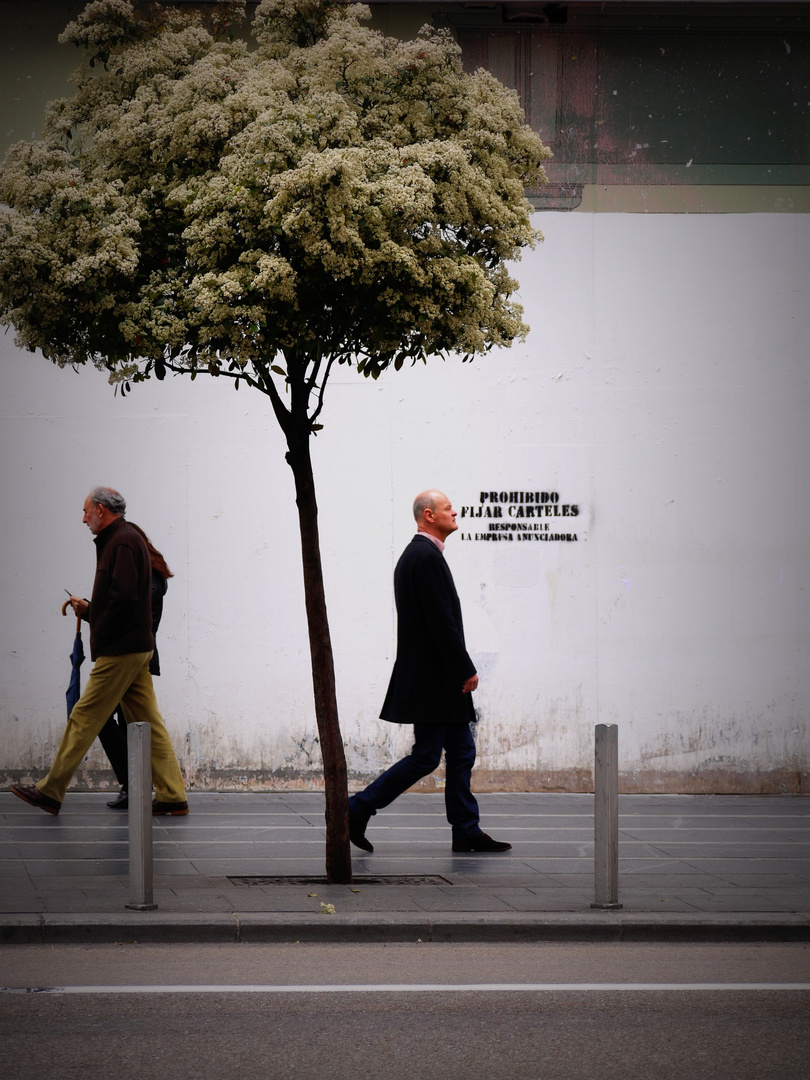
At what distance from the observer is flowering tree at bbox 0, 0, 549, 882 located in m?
6.23

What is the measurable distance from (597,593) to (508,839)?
2746 mm

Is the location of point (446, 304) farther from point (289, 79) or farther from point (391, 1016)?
point (391, 1016)

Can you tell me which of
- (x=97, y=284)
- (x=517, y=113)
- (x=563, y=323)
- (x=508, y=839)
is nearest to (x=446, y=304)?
(x=517, y=113)

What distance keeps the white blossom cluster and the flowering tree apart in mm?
11

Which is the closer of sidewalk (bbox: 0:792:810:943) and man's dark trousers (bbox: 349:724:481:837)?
sidewalk (bbox: 0:792:810:943)

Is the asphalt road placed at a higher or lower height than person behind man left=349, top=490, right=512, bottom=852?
lower

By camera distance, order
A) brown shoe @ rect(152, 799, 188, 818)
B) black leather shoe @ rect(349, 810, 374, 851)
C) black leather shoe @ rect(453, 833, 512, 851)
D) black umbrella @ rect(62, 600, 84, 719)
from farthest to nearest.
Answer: black umbrella @ rect(62, 600, 84, 719) < brown shoe @ rect(152, 799, 188, 818) < black leather shoe @ rect(453, 833, 512, 851) < black leather shoe @ rect(349, 810, 374, 851)

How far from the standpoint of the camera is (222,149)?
261 inches

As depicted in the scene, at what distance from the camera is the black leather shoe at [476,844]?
26.7 feet

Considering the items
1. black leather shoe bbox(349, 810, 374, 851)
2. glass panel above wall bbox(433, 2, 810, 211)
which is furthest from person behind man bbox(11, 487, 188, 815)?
glass panel above wall bbox(433, 2, 810, 211)

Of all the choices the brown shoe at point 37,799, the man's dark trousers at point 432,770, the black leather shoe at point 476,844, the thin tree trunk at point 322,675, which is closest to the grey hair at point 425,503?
the thin tree trunk at point 322,675

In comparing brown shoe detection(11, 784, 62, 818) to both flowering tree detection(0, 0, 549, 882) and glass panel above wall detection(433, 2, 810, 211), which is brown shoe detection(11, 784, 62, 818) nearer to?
flowering tree detection(0, 0, 549, 882)

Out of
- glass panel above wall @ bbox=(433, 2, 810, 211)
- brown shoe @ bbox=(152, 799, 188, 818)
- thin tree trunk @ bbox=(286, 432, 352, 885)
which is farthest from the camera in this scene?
glass panel above wall @ bbox=(433, 2, 810, 211)

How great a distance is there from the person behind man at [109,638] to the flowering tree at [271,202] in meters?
2.19
